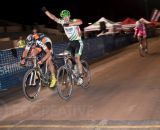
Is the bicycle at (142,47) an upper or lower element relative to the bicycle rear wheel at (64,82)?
lower

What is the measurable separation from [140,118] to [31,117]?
7.40 feet

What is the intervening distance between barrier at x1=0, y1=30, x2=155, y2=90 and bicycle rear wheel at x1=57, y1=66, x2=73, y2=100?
53.6 inches

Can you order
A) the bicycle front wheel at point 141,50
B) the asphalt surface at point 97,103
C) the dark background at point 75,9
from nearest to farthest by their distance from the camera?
1. the asphalt surface at point 97,103
2. the bicycle front wheel at point 141,50
3. the dark background at point 75,9

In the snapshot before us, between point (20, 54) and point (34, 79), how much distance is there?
4.57 metres

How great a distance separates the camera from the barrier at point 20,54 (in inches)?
504

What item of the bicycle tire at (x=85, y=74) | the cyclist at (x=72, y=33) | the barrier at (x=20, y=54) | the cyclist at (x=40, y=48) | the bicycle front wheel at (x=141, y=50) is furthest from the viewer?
the bicycle front wheel at (x=141, y=50)

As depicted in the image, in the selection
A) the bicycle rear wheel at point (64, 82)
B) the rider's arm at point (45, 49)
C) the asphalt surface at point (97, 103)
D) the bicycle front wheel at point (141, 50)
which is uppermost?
the rider's arm at point (45, 49)

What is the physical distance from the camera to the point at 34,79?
9.80 meters

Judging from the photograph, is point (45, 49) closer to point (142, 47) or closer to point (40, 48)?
point (40, 48)

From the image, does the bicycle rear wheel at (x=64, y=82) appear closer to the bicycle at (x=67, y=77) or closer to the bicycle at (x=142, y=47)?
the bicycle at (x=67, y=77)

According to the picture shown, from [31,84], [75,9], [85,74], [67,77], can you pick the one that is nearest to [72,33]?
[67,77]

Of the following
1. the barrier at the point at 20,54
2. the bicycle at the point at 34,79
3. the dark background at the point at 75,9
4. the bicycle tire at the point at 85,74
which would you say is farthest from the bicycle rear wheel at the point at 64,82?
the dark background at the point at 75,9

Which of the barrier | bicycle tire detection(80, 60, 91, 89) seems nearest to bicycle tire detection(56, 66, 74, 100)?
bicycle tire detection(80, 60, 91, 89)

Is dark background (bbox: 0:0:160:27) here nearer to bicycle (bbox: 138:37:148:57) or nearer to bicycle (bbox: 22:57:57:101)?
bicycle (bbox: 138:37:148:57)
